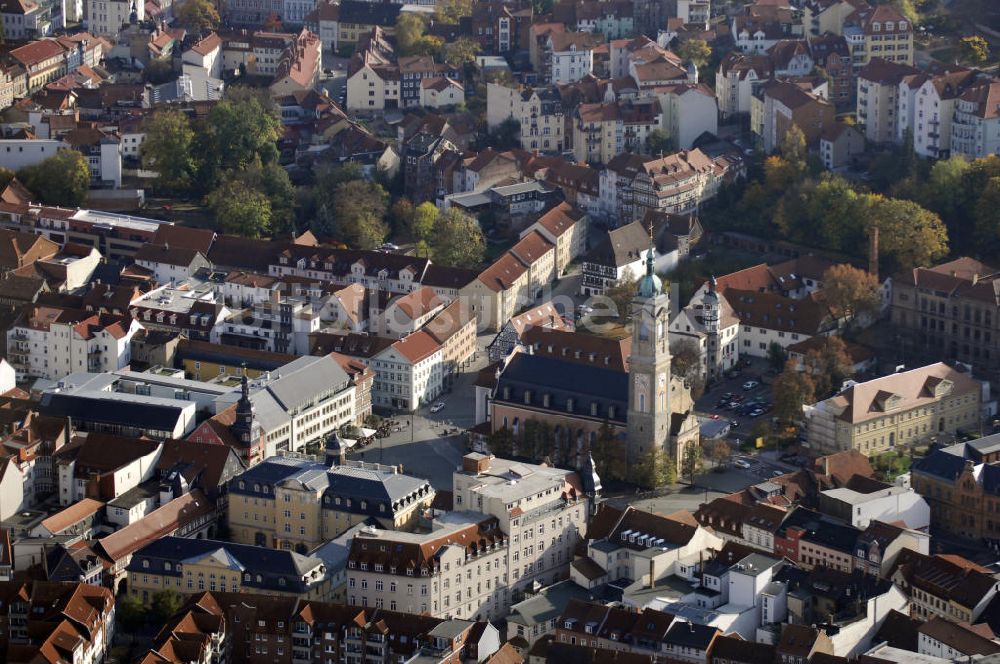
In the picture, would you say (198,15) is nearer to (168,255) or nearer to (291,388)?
(168,255)

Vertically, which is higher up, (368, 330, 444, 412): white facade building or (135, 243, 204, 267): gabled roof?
(135, 243, 204, 267): gabled roof

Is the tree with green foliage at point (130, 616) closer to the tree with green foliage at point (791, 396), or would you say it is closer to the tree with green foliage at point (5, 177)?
the tree with green foliage at point (791, 396)

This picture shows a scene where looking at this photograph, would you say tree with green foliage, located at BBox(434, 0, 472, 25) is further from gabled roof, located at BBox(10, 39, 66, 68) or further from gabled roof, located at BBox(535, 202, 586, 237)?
gabled roof, located at BBox(535, 202, 586, 237)

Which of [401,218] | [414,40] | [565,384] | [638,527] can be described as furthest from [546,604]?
[414,40]

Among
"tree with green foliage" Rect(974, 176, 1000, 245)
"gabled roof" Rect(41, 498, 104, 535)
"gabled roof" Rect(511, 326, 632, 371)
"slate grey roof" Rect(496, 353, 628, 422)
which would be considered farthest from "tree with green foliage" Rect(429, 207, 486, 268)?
"gabled roof" Rect(41, 498, 104, 535)

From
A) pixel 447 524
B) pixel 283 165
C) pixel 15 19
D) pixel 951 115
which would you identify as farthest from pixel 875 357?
pixel 15 19

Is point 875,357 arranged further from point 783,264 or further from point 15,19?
point 15,19

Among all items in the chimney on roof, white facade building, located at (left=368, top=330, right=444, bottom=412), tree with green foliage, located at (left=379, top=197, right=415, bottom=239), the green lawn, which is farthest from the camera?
tree with green foliage, located at (left=379, top=197, right=415, bottom=239)
